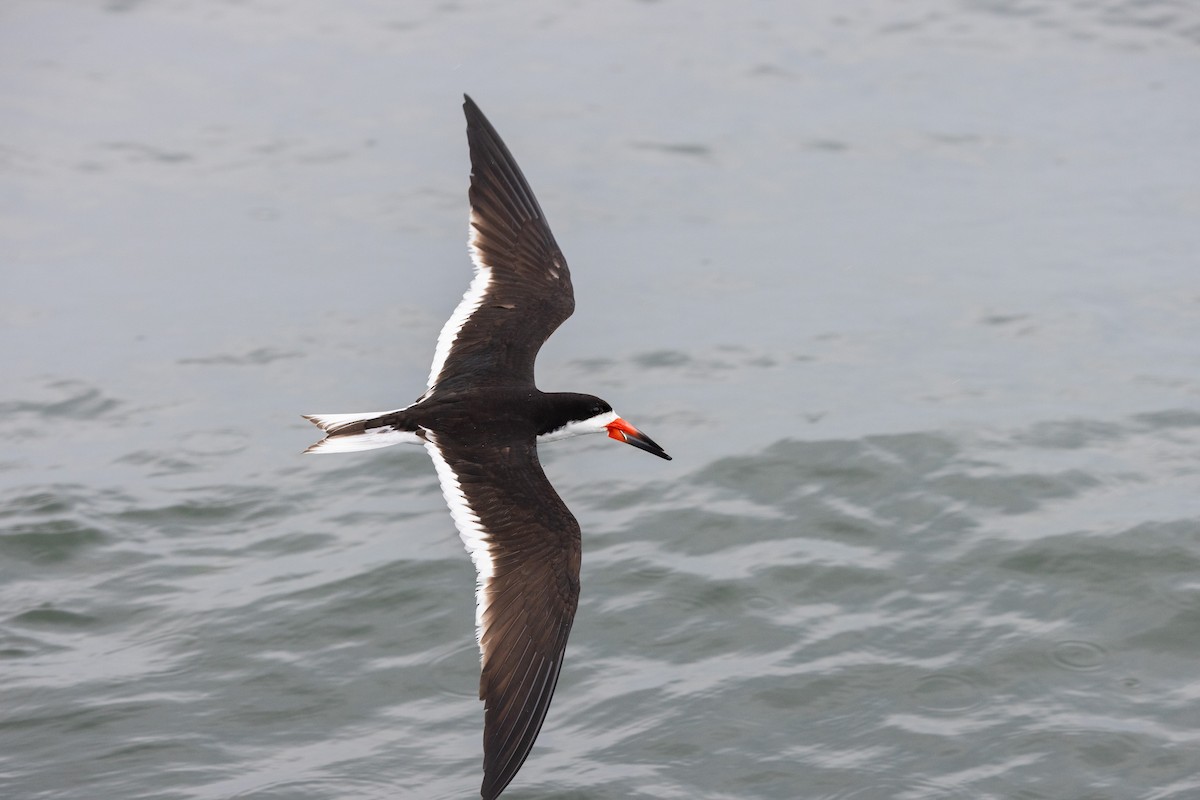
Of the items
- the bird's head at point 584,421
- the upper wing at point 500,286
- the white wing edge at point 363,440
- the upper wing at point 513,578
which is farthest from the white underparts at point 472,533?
the upper wing at point 500,286

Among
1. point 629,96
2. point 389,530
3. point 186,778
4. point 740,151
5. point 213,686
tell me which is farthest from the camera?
point 629,96

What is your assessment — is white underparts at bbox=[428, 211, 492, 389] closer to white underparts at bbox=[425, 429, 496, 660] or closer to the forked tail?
the forked tail

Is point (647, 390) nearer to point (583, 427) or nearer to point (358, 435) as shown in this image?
point (583, 427)

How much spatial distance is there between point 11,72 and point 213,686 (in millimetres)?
A: 8979

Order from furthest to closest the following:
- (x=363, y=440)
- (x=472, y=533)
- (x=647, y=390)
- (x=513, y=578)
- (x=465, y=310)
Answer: (x=647, y=390) → (x=465, y=310) → (x=363, y=440) → (x=472, y=533) → (x=513, y=578)

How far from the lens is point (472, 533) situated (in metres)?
6.74

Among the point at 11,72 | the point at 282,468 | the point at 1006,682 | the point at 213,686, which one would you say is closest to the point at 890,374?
the point at 1006,682

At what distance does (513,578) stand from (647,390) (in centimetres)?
353

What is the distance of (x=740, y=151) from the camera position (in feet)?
42.6

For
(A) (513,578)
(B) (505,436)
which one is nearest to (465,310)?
(B) (505,436)

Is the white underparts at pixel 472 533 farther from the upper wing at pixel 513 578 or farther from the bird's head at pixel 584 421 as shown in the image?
the bird's head at pixel 584 421

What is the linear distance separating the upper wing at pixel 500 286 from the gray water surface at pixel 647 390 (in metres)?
1.18

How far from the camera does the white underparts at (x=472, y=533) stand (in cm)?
657

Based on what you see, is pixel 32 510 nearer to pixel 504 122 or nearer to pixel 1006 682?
pixel 1006 682
